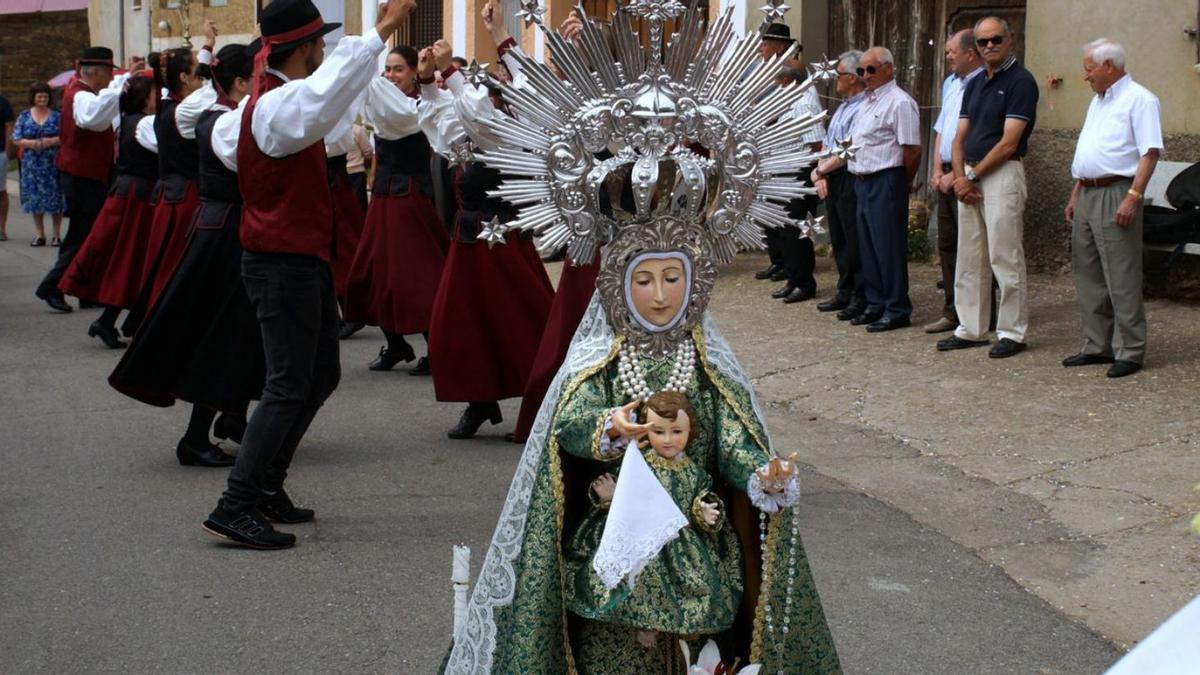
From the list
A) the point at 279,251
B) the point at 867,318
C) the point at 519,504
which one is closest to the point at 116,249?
the point at 867,318

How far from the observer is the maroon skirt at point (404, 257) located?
31.5ft

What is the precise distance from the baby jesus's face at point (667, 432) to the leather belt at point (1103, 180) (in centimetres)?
547

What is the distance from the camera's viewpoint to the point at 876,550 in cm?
628

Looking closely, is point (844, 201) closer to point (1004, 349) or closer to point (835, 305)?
point (835, 305)

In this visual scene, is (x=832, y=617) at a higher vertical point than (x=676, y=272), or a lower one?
lower

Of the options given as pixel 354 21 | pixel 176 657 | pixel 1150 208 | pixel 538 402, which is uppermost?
pixel 354 21

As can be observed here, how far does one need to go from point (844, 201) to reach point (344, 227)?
3.51 metres

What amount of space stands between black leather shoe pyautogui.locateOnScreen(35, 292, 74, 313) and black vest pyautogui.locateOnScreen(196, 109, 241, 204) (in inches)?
240

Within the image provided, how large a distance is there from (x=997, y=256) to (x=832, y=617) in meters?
4.47

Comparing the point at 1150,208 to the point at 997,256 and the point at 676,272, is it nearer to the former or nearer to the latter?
the point at 997,256

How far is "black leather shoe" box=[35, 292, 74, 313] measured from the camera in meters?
13.0

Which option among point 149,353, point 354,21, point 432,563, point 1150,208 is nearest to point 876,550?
point 432,563

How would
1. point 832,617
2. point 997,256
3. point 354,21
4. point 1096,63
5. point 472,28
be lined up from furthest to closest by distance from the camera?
point 354,21
point 472,28
point 997,256
point 1096,63
point 832,617

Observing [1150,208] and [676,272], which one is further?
[1150,208]
